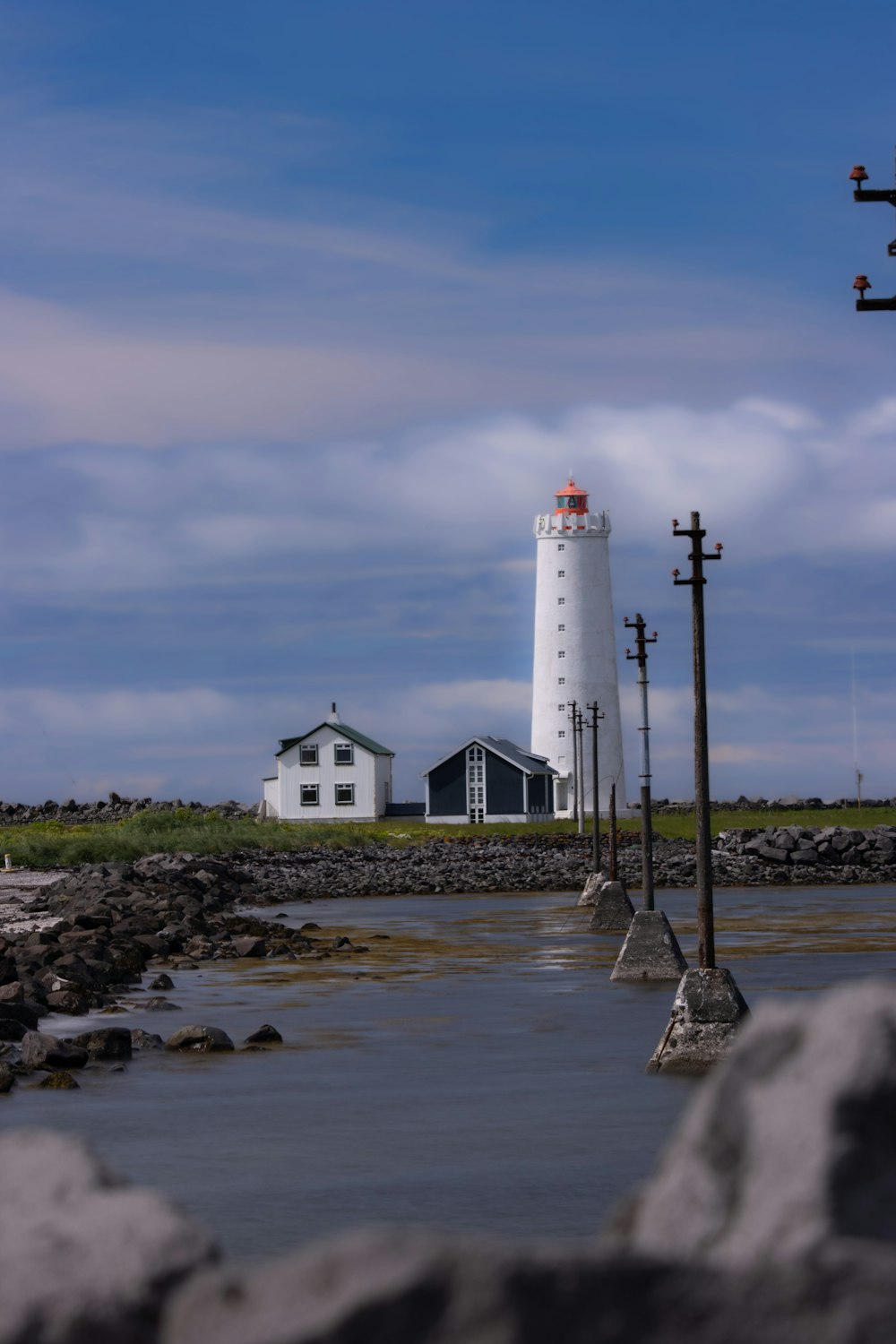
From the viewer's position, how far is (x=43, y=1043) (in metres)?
18.1

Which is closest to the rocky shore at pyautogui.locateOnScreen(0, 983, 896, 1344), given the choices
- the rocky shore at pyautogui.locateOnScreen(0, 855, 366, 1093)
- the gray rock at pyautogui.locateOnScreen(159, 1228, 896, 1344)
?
the gray rock at pyautogui.locateOnScreen(159, 1228, 896, 1344)

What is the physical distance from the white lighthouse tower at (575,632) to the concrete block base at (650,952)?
5316cm

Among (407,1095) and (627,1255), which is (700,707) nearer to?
(407,1095)

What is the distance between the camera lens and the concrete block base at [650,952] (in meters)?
25.6

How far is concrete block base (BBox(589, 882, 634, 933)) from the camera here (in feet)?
124

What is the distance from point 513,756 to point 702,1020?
6412 cm

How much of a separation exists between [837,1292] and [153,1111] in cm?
1374

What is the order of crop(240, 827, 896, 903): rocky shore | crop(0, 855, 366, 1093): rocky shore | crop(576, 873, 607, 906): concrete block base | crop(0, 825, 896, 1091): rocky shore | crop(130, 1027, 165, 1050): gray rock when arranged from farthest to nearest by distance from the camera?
crop(240, 827, 896, 903): rocky shore → crop(576, 873, 607, 906): concrete block base → crop(0, 825, 896, 1091): rocky shore → crop(130, 1027, 165, 1050): gray rock → crop(0, 855, 366, 1093): rocky shore

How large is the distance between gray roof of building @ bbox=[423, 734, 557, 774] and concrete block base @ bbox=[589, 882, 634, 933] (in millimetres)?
41728

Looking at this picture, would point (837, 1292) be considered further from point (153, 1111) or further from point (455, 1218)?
point (153, 1111)

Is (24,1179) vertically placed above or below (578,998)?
above

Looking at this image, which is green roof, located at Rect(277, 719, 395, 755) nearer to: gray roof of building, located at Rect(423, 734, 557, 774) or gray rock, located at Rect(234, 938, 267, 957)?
gray roof of building, located at Rect(423, 734, 557, 774)

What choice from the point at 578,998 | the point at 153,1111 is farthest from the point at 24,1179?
the point at 578,998

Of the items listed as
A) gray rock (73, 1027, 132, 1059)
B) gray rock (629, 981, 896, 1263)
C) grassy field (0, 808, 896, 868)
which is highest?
gray rock (629, 981, 896, 1263)
